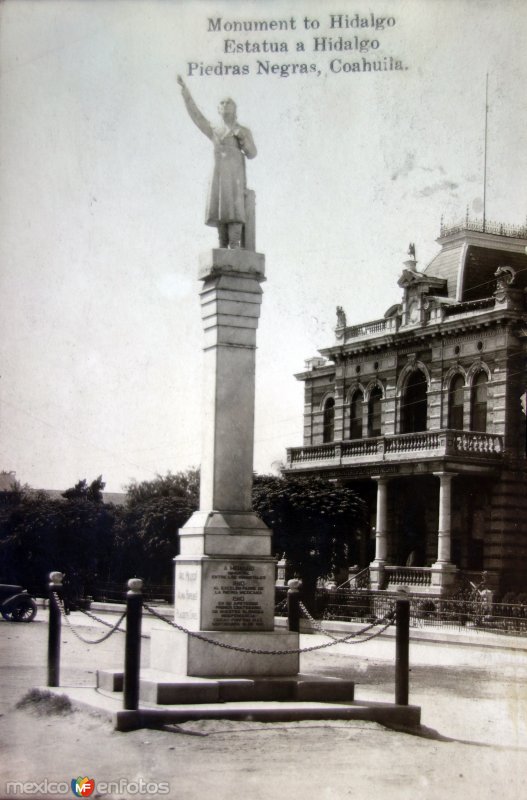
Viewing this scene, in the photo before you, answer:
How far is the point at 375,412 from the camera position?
144 ft

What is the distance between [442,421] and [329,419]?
26.8 feet

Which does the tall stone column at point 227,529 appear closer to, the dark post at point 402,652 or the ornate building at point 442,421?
the dark post at point 402,652

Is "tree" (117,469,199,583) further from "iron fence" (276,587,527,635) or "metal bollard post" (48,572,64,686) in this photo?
"metal bollard post" (48,572,64,686)

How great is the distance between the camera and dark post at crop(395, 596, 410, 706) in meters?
12.4

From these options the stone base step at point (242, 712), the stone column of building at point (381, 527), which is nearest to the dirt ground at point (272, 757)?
the stone base step at point (242, 712)

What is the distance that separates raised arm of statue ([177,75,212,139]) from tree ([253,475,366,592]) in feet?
72.3

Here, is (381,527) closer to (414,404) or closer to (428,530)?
(428,530)

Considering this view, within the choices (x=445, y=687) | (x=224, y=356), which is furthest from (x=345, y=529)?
(x=224, y=356)

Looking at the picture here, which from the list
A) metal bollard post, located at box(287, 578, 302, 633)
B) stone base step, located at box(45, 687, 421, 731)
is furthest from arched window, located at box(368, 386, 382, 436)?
stone base step, located at box(45, 687, 421, 731)

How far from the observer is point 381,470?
3994 cm

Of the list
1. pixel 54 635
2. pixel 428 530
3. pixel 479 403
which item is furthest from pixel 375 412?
pixel 54 635

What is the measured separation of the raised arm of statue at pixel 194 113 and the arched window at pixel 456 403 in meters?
26.3

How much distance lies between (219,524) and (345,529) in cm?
2319

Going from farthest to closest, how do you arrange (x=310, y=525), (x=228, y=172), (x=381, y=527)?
(x=381, y=527)
(x=310, y=525)
(x=228, y=172)
